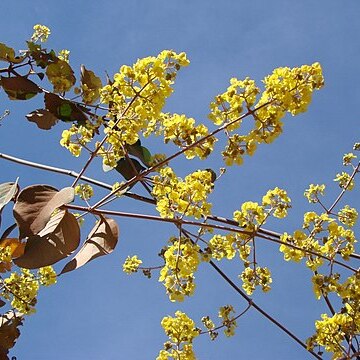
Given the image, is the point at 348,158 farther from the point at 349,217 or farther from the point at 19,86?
the point at 19,86

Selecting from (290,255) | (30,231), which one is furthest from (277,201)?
(30,231)

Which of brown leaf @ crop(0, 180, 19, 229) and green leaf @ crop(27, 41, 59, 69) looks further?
green leaf @ crop(27, 41, 59, 69)

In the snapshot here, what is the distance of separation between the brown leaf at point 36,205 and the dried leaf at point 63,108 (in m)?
0.54

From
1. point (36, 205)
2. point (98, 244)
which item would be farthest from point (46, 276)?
point (36, 205)

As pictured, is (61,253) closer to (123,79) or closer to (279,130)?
(123,79)

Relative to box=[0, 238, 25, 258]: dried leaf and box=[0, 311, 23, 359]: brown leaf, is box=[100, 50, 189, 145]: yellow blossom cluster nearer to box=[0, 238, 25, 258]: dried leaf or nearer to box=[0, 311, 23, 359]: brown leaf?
box=[0, 238, 25, 258]: dried leaf

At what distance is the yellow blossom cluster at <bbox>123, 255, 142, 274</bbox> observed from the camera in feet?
8.85

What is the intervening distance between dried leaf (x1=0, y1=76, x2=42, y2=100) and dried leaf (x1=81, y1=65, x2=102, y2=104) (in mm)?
224

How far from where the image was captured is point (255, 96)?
2307 mm

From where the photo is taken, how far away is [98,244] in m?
2.46

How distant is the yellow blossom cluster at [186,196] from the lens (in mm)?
2229

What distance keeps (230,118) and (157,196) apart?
1.31ft

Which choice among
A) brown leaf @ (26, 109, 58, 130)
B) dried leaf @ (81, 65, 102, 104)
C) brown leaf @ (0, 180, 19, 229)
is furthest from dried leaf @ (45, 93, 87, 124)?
brown leaf @ (0, 180, 19, 229)

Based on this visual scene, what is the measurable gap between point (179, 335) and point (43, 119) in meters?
1.23
